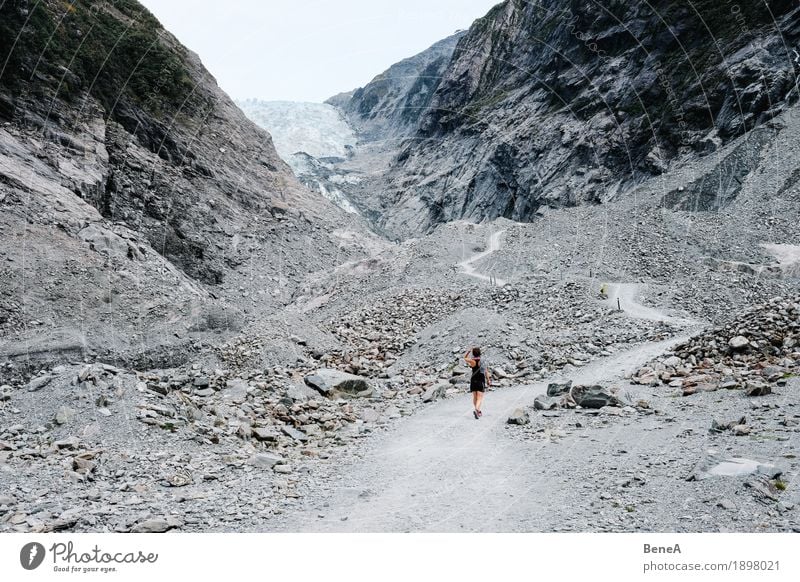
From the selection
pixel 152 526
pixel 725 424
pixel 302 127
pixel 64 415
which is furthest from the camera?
pixel 302 127

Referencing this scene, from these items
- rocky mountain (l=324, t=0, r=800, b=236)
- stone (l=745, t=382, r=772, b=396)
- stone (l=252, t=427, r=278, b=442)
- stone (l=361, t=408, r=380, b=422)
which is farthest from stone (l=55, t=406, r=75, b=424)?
rocky mountain (l=324, t=0, r=800, b=236)

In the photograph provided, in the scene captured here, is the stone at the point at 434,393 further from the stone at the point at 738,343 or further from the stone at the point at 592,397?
the stone at the point at 738,343

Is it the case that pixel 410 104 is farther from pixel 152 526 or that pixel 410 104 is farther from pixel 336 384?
pixel 152 526

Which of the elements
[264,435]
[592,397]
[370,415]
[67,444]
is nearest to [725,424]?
[592,397]

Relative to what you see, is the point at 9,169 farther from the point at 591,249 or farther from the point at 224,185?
the point at 591,249

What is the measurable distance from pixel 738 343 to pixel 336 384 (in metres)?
11.2

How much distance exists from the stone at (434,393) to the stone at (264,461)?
632 centimetres

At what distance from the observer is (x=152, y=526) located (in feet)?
24.3

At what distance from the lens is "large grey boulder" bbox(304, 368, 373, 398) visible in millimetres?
17078

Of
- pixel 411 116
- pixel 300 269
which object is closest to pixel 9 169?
pixel 300 269

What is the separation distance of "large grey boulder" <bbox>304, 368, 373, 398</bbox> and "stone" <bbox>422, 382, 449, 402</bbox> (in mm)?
1889

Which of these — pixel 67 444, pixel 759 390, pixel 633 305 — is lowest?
pixel 67 444

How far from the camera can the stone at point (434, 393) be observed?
643 inches

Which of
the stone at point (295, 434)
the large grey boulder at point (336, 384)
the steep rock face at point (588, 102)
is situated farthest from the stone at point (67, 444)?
the steep rock face at point (588, 102)
